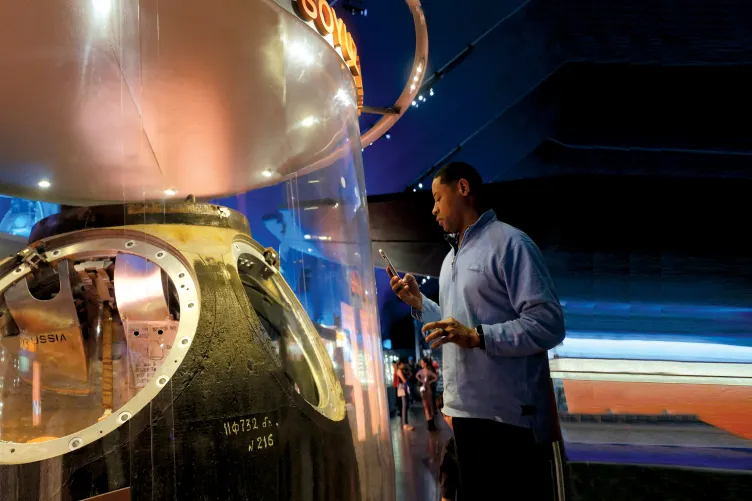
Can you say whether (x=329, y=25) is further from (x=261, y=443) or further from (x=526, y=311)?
(x=261, y=443)

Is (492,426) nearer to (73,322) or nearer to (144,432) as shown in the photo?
(144,432)

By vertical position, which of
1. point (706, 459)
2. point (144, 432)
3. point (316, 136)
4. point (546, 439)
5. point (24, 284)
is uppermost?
point (316, 136)

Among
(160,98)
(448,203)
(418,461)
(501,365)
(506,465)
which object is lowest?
(418,461)

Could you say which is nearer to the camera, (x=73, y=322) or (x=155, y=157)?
(x=73, y=322)

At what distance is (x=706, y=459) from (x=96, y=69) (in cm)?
405

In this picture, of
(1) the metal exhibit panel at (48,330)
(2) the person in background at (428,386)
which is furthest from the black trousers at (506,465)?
(2) the person in background at (428,386)

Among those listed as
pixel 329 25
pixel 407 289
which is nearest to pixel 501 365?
pixel 407 289

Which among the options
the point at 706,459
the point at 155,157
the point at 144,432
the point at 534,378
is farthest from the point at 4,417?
the point at 706,459

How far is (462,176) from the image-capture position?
1.77 metres

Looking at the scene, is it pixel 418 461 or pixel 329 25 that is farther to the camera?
pixel 418 461

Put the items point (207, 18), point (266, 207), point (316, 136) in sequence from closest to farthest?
point (207, 18) < point (266, 207) < point (316, 136)

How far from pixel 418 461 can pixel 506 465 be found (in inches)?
147

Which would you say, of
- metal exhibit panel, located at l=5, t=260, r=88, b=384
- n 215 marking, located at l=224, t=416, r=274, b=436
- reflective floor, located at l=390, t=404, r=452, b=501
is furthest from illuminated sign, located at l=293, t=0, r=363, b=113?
reflective floor, located at l=390, t=404, r=452, b=501

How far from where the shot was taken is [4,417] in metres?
1.44
